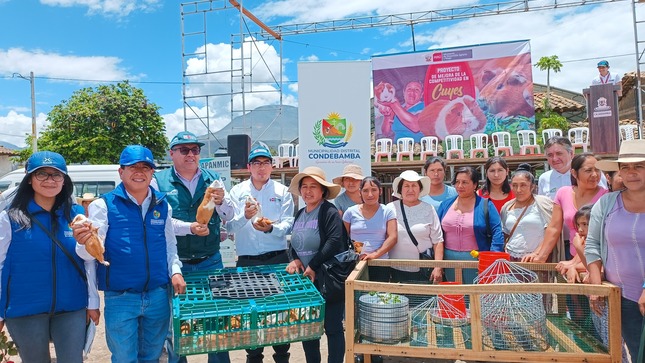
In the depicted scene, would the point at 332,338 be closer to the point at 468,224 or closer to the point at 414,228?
the point at 414,228

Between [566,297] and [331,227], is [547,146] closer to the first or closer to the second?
[566,297]

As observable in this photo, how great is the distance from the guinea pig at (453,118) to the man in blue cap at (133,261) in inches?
552

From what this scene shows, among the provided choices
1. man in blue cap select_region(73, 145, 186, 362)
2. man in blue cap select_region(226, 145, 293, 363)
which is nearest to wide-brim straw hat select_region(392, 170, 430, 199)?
man in blue cap select_region(226, 145, 293, 363)

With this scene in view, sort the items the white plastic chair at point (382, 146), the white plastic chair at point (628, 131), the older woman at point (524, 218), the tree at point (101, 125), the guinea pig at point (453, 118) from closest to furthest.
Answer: the older woman at point (524, 218)
the white plastic chair at point (628, 131)
the white plastic chair at point (382, 146)
the guinea pig at point (453, 118)
the tree at point (101, 125)

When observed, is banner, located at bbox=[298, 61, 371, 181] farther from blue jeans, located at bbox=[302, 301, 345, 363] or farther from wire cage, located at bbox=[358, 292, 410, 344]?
wire cage, located at bbox=[358, 292, 410, 344]

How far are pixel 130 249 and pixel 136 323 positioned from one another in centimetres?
45

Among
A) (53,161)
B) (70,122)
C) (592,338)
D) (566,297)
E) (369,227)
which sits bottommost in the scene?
(592,338)

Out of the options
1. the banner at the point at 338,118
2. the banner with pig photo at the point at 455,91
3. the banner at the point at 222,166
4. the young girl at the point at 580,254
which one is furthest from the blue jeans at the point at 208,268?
the banner with pig photo at the point at 455,91

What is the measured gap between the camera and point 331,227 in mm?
3166

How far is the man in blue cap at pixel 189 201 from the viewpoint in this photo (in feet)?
10.4

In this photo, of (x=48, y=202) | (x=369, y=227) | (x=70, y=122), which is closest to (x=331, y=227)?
(x=369, y=227)

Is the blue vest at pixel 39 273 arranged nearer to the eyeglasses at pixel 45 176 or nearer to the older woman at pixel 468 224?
the eyeglasses at pixel 45 176

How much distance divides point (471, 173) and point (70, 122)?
1898cm

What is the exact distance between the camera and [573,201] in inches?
131
